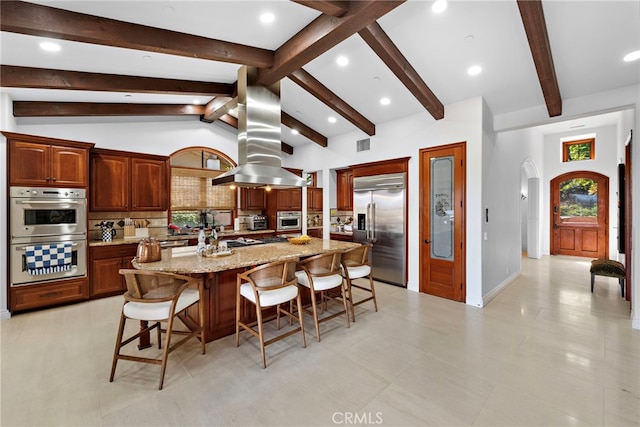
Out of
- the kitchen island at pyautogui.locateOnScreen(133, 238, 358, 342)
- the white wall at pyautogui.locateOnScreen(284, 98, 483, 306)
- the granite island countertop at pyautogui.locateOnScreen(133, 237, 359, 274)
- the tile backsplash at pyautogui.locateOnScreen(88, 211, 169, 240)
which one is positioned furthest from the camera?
the tile backsplash at pyautogui.locateOnScreen(88, 211, 169, 240)

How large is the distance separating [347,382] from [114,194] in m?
4.94

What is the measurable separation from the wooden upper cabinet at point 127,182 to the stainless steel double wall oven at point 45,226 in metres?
0.48

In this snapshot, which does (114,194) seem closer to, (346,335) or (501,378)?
(346,335)

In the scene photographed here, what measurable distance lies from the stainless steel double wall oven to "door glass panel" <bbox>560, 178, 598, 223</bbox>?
11.4 meters

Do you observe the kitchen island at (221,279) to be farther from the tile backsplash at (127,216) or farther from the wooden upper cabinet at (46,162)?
the tile backsplash at (127,216)

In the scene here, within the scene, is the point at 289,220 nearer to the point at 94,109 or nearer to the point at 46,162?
the point at 94,109

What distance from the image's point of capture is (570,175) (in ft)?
25.4

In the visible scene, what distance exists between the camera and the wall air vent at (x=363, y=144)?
18.5 ft

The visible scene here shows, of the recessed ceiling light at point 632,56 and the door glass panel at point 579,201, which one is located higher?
the recessed ceiling light at point 632,56

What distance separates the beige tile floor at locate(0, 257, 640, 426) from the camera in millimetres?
1953

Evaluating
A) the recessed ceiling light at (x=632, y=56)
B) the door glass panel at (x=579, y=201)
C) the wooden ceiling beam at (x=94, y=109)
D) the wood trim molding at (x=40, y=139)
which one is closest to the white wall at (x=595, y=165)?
the door glass panel at (x=579, y=201)

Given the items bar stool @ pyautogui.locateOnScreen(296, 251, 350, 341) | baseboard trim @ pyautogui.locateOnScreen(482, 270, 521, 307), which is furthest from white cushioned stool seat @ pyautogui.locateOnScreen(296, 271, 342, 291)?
baseboard trim @ pyautogui.locateOnScreen(482, 270, 521, 307)

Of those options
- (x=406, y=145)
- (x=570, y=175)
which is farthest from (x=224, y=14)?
(x=570, y=175)

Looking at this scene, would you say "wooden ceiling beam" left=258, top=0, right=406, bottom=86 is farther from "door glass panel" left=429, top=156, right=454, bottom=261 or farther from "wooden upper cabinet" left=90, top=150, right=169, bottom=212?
"wooden upper cabinet" left=90, top=150, right=169, bottom=212
